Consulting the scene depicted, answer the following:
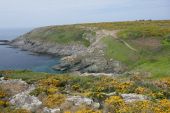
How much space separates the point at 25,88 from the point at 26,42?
13618 centimetres

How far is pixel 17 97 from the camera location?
86.8ft

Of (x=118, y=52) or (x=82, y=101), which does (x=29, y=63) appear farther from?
(x=82, y=101)

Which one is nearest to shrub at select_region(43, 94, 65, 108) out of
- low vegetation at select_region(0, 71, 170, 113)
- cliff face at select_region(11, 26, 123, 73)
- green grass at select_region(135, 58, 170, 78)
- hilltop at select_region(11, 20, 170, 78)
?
low vegetation at select_region(0, 71, 170, 113)

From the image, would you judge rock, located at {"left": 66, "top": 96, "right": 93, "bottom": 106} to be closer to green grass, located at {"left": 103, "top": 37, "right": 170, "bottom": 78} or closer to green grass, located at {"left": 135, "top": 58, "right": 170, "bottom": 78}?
green grass, located at {"left": 135, "top": 58, "right": 170, "bottom": 78}

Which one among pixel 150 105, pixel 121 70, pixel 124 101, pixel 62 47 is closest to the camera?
pixel 150 105

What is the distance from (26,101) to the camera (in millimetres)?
25625

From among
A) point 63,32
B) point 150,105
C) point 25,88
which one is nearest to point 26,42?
point 63,32

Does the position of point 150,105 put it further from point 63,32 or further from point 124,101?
point 63,32

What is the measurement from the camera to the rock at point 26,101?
955 inches

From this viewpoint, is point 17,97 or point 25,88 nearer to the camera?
point 17,97

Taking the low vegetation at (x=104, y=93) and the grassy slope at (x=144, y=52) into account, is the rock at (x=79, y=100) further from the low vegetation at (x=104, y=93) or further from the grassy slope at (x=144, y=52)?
the grassy slope at (x=144, y=52)

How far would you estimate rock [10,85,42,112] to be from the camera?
24250 millimetres

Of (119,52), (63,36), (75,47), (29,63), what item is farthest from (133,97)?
(63,36)

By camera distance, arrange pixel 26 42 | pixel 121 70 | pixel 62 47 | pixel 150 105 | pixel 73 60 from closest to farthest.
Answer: pixel 150 105 < pixel 121 70 < pixel 73 60 < pixel 62 47 < pixel 26 42
